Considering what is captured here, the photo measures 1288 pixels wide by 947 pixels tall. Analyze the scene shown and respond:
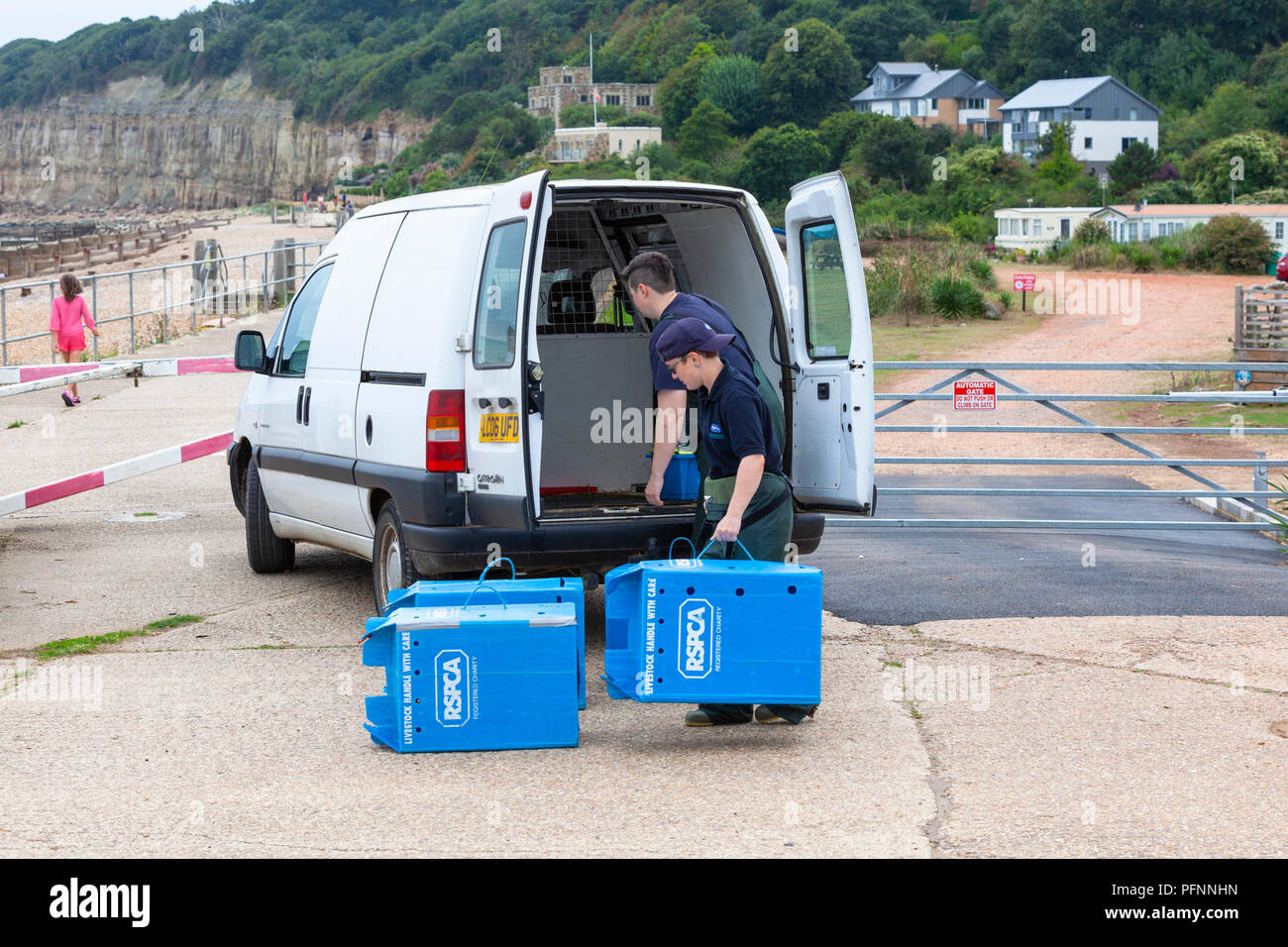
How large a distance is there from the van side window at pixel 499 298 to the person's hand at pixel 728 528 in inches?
55.4

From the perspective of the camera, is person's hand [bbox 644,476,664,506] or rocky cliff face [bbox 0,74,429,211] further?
rocky cliff face [bbox 0,74,429,211]

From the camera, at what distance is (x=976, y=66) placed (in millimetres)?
160750

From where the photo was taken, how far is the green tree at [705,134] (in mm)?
132625

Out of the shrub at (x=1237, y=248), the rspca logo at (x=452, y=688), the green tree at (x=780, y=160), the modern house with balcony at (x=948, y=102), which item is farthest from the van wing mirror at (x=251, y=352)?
the modern house with balcony at (x=948, y=102)

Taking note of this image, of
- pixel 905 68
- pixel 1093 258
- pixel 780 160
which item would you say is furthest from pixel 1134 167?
pixel 905 68

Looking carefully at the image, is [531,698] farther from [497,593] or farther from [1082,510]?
[1082,510]

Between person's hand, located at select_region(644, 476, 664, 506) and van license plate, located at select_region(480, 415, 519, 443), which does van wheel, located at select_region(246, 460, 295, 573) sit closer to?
van license plate, located at select_region(480, 415, 519, 443)

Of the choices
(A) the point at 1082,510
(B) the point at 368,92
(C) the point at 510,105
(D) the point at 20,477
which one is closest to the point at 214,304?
(D) the point at 20,477

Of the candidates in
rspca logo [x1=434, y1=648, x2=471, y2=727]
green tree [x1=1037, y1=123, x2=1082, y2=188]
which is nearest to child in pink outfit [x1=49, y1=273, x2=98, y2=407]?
rspca logo [x1=434, y1=648, x2=471, y2=727]

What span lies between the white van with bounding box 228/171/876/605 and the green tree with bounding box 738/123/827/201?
104312 millimetres

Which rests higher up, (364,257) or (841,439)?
(364,257)

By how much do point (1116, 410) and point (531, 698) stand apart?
1816 cm

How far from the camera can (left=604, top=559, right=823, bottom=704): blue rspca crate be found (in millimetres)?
5559

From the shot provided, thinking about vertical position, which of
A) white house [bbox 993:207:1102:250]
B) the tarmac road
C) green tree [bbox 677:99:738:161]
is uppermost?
green tree [bbox 677:99:738:161]
